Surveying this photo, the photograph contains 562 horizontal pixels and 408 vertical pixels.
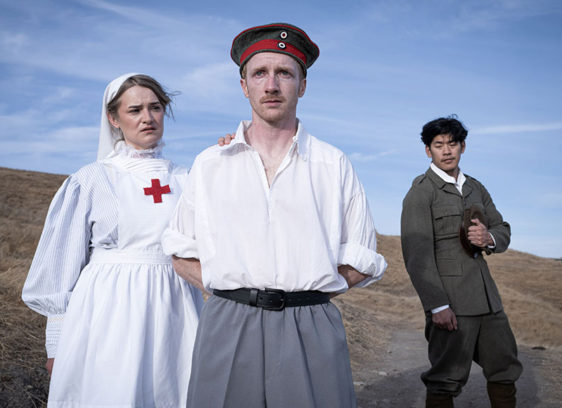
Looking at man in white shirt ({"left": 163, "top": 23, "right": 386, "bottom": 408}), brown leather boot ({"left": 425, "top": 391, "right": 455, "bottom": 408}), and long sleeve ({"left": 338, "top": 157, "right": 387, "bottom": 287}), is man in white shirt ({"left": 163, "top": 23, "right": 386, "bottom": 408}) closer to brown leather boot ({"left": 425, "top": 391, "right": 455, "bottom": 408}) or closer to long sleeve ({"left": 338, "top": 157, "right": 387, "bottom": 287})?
long sleeve ({"left": 338, "top": 157, "right": 387, "bottom": 287})

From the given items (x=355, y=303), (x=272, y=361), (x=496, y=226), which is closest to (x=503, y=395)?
(x=496, y=226)

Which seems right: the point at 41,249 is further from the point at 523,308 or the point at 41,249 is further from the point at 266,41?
the point at 523,308

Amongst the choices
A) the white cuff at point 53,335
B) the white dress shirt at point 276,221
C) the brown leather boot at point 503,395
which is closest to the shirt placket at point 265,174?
the white dress shirt at point 276,221

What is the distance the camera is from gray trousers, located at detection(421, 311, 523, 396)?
416cm

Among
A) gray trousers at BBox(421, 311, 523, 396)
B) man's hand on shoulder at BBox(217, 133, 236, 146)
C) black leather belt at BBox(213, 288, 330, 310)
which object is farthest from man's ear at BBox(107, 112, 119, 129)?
gray trousers at BBox(421, 311, 523, 396)

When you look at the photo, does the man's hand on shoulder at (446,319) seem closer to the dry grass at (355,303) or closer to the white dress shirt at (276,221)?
the white dress shirt at (276,221)

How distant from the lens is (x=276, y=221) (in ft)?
7.42

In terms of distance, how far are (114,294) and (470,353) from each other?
9.44ft

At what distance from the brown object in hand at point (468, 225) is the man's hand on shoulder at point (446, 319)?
54 centimetres

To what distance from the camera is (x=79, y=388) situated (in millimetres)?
2797

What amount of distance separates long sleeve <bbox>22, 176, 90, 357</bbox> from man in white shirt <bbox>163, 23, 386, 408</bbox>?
0.78 m

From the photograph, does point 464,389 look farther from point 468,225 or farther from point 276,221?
point 276,221

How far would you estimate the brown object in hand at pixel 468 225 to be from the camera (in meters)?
4.26

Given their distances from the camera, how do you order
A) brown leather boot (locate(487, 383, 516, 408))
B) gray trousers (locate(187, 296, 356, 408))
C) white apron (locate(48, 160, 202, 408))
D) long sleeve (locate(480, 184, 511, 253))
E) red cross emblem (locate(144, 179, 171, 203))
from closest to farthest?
gray trousers (locate(187, 296, 356, 408)) < white apron (locate(48, 160, 202, 408)) < red cross emblem (locate(144, 179, 171, 203)) < brown leather boot (locate(487, 383, 516, 408)) < long sleeve (locate(480, 184, 511, 253))
